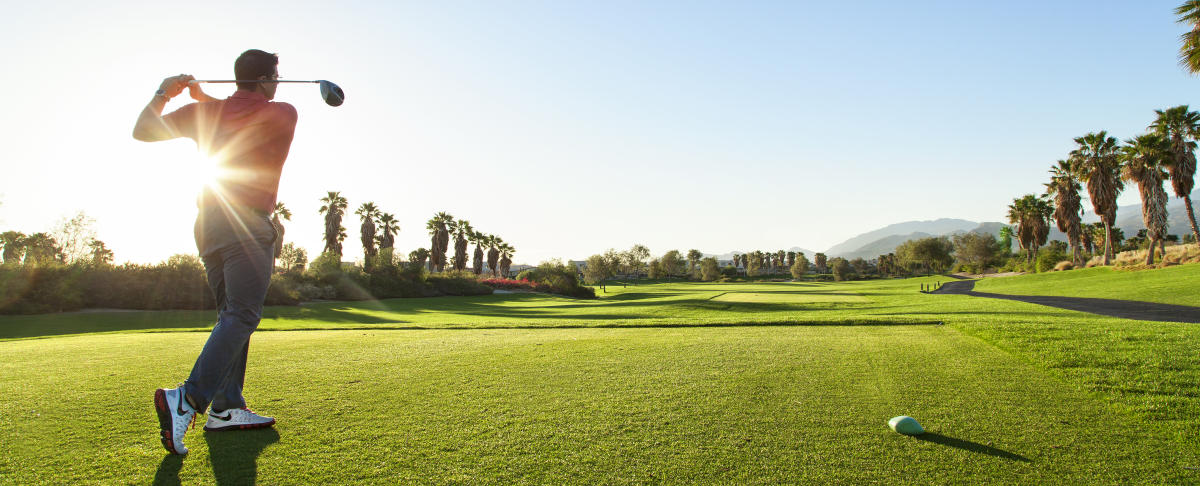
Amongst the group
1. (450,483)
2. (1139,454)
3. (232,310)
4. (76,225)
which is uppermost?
(76,225)

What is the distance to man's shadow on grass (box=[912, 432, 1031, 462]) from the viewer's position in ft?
8.62

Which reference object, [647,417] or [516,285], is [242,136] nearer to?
[647,417]

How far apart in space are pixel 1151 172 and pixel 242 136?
54.5m

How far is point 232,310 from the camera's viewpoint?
3.24 metres

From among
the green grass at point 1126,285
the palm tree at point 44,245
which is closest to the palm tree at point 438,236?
the palm tree at point 44,245

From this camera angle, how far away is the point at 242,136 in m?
3.36

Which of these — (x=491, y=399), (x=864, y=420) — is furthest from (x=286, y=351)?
(x=864, y=420)

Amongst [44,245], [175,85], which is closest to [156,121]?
[175,85]

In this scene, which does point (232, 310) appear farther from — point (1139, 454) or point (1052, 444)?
point (1139, 454)

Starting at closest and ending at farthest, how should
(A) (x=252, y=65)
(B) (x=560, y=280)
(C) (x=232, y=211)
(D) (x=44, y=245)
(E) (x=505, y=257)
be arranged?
(C) (x=232, y=211)
(A) (x=252, y=65)
(D) (x=44, y=245)
(B) (x=560, y=280)
(E) (x=505, y=257)

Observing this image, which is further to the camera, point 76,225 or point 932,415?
point 76,225

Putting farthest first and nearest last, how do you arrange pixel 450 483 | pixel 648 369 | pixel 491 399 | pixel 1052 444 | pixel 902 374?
pixel 648 369 < pixel 902 374 < pixel 491 399 < pixel 1052 444 < pixel 450 483

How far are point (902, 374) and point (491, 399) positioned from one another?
337cm

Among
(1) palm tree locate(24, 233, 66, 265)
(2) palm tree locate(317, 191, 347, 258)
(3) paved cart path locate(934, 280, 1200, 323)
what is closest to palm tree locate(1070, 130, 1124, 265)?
(3) paved cart path locate(934, 280, 1200, 323)
